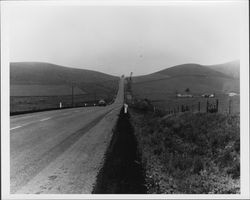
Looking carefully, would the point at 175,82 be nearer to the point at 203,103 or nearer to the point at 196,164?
the point at 203,103

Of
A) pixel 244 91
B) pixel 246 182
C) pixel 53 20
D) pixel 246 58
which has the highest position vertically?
pixel 53 20

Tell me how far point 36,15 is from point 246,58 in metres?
6.66

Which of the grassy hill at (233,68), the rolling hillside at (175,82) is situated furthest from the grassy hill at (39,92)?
the rolling hillside at (175,82)

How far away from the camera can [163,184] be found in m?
6.07

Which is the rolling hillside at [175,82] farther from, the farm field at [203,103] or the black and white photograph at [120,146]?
the black and white photograph at [120,146]

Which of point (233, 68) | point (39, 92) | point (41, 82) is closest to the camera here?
point (233, 68)

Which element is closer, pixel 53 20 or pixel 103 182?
pixel 103 182

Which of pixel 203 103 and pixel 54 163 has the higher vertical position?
pixel 203 103

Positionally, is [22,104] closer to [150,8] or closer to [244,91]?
[150,8]

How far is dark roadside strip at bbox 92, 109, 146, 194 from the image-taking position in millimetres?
5672

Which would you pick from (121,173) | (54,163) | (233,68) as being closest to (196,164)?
(121,173)

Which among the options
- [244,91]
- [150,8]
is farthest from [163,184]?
[150,8]

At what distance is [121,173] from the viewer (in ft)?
21.4

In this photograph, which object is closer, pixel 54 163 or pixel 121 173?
pixel 121 173
